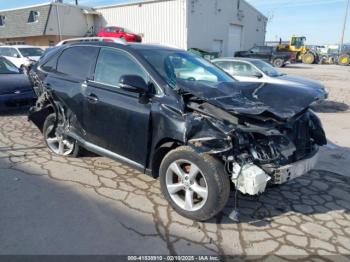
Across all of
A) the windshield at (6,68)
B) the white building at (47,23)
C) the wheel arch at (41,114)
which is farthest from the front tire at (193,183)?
the white building at (47,23)

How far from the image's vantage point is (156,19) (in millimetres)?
28016

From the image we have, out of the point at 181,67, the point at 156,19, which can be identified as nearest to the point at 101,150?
the point at 181,67

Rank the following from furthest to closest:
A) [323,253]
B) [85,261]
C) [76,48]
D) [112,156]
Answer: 1. [76,48]
2. [112,156]
3. [323,253]
4. [85,261]

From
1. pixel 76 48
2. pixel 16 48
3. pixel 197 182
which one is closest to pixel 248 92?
pixel 197 182

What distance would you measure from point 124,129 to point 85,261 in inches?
62.3

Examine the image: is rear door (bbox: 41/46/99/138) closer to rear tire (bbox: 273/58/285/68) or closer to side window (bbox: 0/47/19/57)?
side window (bbox: 0/47/19/57)

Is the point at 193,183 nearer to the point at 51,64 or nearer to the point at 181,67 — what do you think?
the point at 181,67

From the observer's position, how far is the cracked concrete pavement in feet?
9.71

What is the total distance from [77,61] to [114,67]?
2.76 feet

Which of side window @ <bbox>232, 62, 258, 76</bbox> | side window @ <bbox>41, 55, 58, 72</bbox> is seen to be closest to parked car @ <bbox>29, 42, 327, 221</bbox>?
side window @ <bbox>41, 55, 58, 72</bbox>

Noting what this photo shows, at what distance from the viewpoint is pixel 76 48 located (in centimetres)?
472

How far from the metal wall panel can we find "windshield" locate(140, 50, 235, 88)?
2289cm

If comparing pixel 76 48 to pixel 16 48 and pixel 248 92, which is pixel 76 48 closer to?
pixel 248 92

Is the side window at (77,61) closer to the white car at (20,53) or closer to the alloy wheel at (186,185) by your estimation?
the alloy wheel at (186,185)
